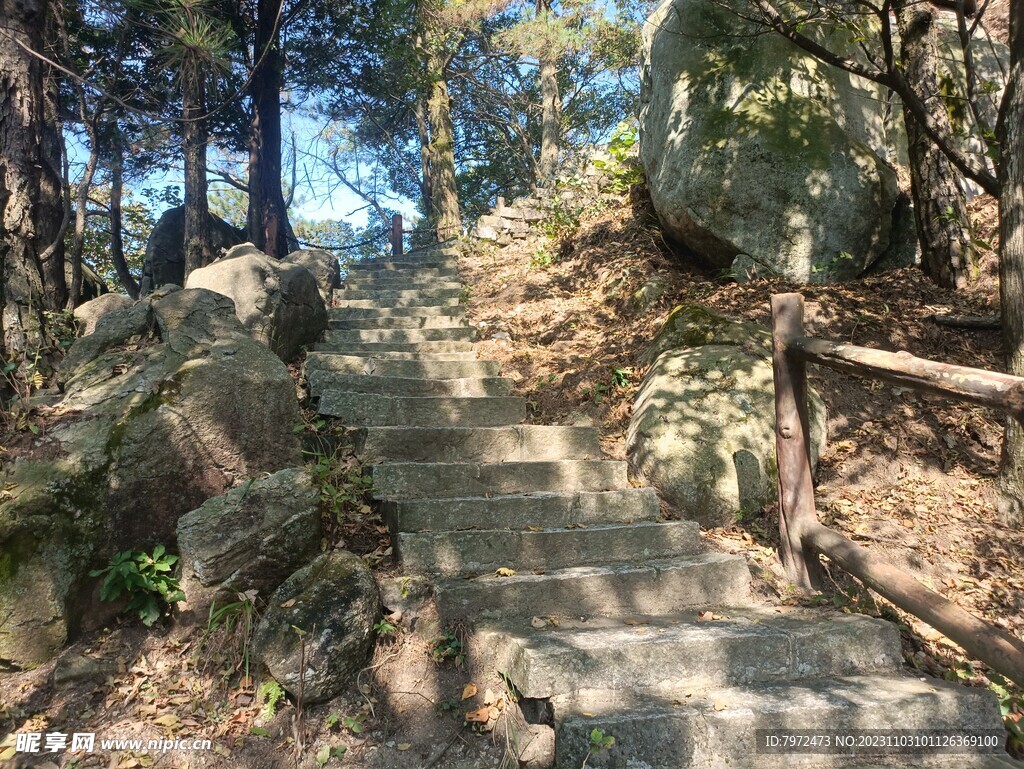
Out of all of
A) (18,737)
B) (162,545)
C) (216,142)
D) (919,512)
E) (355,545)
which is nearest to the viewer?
(18,737)

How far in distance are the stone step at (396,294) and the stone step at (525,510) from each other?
4435 mm

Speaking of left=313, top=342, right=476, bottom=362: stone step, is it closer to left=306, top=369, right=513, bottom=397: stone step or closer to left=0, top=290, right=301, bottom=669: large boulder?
left=306, top=369, right=513, bottom=397: stone step

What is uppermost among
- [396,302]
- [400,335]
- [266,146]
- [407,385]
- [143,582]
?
[266,146]

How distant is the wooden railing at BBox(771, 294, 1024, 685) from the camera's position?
2230 millimetres

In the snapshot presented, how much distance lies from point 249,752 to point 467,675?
0.94m

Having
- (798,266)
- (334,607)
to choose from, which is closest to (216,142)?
(798,266)

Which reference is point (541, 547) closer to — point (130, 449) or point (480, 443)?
point (480, 443)

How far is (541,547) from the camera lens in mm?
3439

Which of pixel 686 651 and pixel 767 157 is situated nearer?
pixel 686 651

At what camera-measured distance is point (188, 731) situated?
2455 millimetres

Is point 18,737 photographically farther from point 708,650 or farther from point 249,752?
point 708,650

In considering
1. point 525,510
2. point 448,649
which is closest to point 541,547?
point 525,510

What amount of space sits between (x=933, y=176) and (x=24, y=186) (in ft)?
24.2

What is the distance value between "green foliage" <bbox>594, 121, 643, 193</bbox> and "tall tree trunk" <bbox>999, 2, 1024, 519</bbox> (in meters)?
5.13
